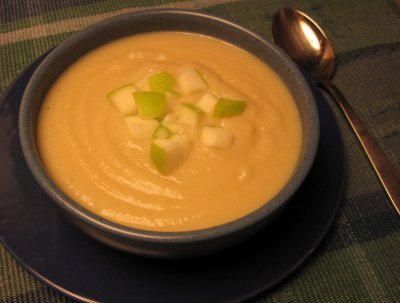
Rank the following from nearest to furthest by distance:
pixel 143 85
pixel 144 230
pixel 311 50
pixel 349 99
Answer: pixel 144 230
pixel 143 85
pixel 349 99
pixel 311 50

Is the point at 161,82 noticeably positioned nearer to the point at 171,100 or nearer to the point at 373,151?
the point at 171,100

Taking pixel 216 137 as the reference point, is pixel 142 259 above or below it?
below

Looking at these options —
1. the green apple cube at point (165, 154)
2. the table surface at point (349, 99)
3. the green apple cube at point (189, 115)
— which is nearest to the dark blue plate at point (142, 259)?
the table surface at point (349, 99)

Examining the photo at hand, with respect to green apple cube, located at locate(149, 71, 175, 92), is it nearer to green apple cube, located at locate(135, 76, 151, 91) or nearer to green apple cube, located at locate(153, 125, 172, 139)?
green apple cube, located at locate(135, 76, 151, 91)

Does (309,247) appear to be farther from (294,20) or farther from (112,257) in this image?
(294,20)

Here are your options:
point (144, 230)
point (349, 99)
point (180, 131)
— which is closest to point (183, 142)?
point (180, 131)

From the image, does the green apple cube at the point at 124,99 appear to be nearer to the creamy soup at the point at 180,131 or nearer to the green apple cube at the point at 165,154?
the creamy soup at the point at 180,131

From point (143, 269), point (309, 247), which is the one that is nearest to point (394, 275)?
point (309, 247)
